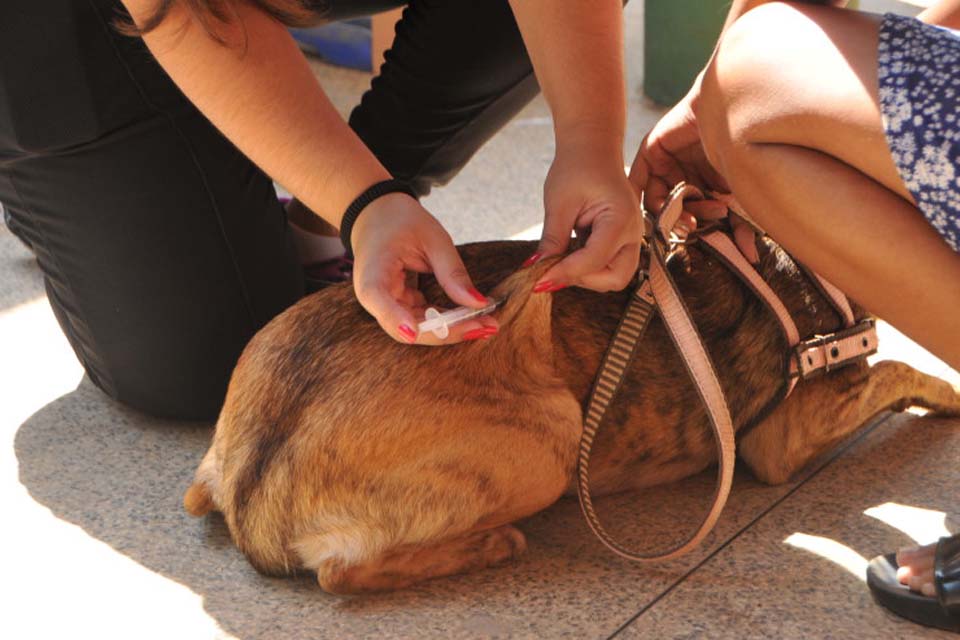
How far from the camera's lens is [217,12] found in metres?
1.97

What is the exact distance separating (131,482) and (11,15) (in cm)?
98

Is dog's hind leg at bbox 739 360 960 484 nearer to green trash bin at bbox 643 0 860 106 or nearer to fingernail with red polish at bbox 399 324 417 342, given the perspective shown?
fingernail with red polish at bbox 399 324 417 342

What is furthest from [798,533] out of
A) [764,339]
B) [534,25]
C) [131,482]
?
[131,482]

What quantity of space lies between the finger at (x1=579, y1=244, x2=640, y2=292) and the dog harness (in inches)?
5.2

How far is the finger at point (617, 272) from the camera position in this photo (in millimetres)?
1975

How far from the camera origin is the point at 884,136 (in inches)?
62.8

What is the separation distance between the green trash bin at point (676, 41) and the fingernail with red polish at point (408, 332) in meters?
2.81

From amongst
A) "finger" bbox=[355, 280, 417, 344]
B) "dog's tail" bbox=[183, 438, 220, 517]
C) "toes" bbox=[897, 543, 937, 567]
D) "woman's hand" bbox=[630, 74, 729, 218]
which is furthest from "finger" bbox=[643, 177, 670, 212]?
"dog's tail" bbox=[183, 438, 220, 517]

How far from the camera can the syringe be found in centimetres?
189

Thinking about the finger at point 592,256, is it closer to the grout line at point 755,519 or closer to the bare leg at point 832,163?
the bare leg at point 832,163

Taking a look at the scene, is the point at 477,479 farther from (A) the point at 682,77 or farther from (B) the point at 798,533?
(A) the point at 682,77

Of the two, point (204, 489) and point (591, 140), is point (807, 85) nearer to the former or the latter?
point (591, 140)

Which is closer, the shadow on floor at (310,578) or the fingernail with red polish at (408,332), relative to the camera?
the fingernail with red polish at (408,332)

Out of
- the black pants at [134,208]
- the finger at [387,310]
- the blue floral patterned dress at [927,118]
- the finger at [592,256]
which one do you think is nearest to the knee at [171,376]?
the black pants at [134,208]
